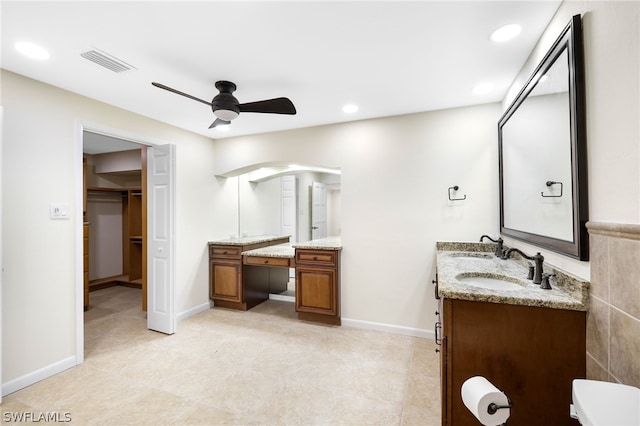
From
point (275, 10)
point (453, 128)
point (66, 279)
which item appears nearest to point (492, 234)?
point (453, 128)

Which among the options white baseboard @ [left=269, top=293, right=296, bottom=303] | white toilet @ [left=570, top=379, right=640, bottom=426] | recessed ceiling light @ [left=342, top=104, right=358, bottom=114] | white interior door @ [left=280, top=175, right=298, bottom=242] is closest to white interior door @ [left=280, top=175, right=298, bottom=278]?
white interior door @ [left=280, top=175, right=298, bottom=242]

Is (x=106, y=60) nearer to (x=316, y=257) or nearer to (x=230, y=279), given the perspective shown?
(x=316, y=257)

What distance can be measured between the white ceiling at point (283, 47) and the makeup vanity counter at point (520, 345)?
1467mm

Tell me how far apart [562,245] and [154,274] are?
11.9 ft

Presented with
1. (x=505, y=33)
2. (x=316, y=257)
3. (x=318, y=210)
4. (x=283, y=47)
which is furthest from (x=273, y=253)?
(x=505, y=33)

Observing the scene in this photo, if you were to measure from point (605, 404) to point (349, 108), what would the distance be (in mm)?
2720

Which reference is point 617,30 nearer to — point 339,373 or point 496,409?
point 496,409

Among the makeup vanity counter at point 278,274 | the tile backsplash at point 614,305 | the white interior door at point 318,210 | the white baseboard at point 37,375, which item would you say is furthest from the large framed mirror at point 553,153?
the white baseboard at point 37,375

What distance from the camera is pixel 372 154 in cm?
327

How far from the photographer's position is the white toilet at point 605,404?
0.74m

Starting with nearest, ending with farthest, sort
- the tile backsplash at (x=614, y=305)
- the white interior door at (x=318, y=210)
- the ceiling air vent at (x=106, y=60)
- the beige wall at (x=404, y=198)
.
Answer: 1. the tile backsplash at (x=614, y=305)
2. the ceiling air vent at (x=106, y=60)
3. the beige wall at (x=404, y=198)
4. the white interior door at (x=318, y=210)

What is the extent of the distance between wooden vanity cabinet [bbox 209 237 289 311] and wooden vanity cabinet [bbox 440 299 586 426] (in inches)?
115

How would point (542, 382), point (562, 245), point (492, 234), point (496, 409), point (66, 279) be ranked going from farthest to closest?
1. point (492, 234)
2. point (66, 279)
3. point (562, 245)
4. point (542, 382)
5. point (496, 409)

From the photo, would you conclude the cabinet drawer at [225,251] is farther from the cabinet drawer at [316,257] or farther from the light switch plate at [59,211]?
the light switch plate at [59,211]
